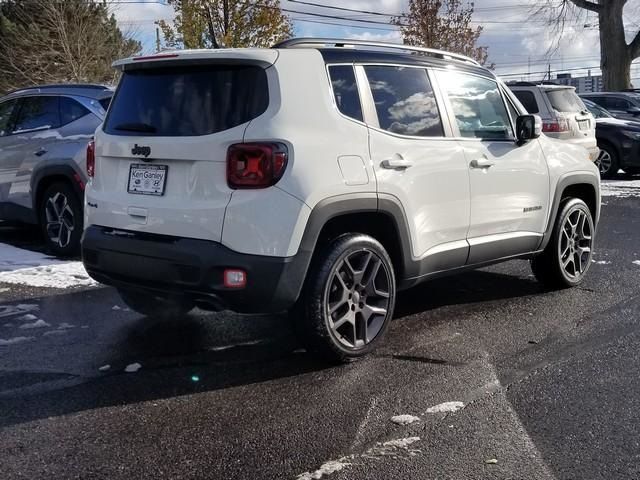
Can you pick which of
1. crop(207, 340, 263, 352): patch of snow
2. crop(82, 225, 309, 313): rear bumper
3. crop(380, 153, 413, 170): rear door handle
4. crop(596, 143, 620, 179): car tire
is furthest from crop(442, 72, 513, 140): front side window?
crop(596, 143, 620, 179): car tire

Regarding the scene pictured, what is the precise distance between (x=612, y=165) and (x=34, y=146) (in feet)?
39.6

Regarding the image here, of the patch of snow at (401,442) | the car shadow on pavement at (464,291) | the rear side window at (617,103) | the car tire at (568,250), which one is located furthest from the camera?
the rear side window at (617,103)

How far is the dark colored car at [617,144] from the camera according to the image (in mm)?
15422

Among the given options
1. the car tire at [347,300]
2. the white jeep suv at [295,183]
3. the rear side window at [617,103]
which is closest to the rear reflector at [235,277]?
the white jeep suv at [295,183]

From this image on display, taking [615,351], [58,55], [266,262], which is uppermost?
[58,55]

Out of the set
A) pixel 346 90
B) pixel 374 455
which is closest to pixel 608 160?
pixel 346 90

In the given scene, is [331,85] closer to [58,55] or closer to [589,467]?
[589,467]

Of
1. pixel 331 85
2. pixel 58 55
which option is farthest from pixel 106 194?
pixel 58 55

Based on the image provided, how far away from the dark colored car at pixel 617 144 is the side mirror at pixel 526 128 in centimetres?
1064

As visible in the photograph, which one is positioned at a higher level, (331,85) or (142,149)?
(331,85)

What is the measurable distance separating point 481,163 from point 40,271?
4142mm

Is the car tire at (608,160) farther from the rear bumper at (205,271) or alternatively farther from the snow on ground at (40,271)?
the rear bumper at (205,271)

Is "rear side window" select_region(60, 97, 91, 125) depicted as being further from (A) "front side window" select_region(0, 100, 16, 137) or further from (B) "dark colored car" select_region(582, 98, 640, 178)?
(B) "dark colored car" select_region(582, 98, 640, 178)

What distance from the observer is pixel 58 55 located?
24.6 meters
